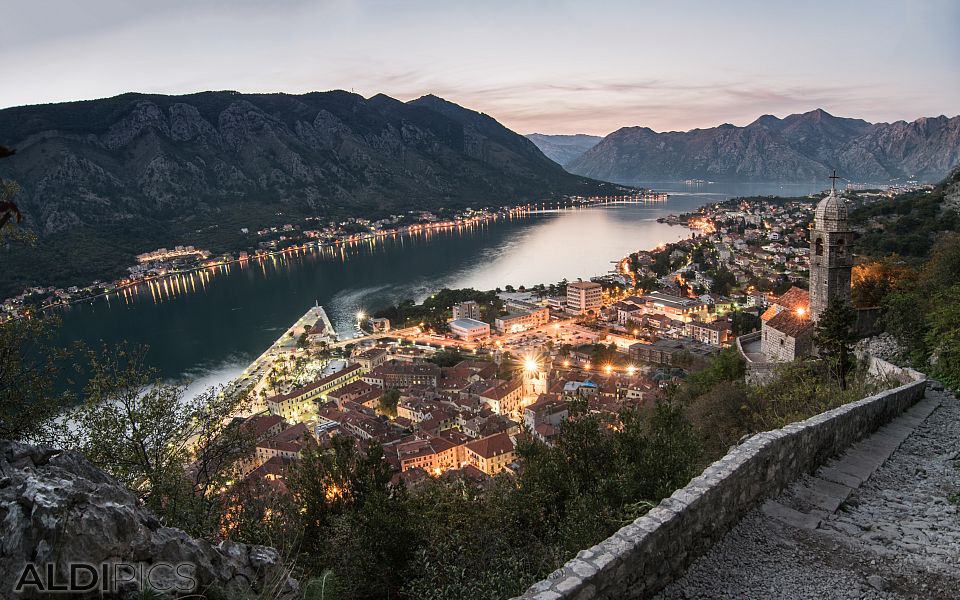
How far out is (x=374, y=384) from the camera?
2964cm

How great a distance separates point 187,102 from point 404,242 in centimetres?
6884

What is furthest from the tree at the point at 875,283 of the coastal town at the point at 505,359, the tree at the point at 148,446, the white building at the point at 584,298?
the white building at the point at 584,298

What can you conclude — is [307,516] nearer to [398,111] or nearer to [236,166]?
[236,166]

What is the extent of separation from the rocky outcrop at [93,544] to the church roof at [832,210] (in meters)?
13.7

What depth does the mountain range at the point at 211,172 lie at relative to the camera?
7300cm

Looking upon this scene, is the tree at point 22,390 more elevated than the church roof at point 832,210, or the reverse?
the church roof at point 832,210

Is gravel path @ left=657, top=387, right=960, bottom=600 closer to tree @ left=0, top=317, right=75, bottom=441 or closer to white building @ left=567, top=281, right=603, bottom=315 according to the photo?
tree @ left=0, top=317, right=75, bottom=441

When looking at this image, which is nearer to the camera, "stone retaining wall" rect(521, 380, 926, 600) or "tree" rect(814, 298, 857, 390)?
"stone retaining wall" rect(521, 380, 926, 600)

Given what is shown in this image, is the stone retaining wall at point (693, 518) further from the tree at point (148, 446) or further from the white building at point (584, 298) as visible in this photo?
the white building at point (584, 298)

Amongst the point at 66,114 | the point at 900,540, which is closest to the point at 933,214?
the point at 900,540

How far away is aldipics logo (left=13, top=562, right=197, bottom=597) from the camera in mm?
2129

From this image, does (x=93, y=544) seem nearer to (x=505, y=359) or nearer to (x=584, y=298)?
(x=505, y=359)

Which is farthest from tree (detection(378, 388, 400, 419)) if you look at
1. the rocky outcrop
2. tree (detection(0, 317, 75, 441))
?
the rocky outcrop

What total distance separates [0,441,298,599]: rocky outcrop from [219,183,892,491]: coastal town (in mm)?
3711
